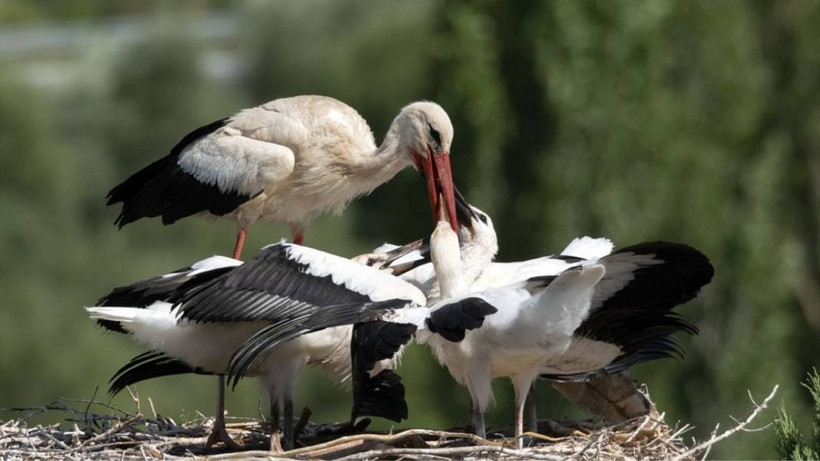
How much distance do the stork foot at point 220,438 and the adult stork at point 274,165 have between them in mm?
1593

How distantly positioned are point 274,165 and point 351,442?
2505 millimetres

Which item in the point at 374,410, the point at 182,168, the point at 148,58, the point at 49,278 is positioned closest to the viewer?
the point at 374,410

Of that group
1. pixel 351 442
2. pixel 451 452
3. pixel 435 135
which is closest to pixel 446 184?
pixel 435 135

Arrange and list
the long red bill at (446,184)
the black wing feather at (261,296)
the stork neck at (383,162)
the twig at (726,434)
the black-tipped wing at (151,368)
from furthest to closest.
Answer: the stork neck at (383,162), the long red bill at (446,184), the black-tipped wing at (151,368), the black wing feather at (261,296), the twig at (726,434)

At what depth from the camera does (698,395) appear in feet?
78.5

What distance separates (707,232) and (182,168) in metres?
15.4

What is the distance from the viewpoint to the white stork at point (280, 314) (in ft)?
27.6

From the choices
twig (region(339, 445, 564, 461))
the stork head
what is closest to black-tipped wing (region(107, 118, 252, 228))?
the stork head

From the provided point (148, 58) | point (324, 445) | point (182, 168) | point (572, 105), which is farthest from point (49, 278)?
point (324, 445)

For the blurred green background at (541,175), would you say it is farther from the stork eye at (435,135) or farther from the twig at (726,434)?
the twig at (726,434)

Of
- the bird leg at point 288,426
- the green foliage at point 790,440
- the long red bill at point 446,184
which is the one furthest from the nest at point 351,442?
the long red bill at point 446,184

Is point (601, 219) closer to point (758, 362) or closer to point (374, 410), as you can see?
point (758, 362)

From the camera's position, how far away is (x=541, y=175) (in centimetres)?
2342

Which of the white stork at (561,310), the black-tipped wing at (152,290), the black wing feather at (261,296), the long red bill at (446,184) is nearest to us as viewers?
the white stork at (561,310)
